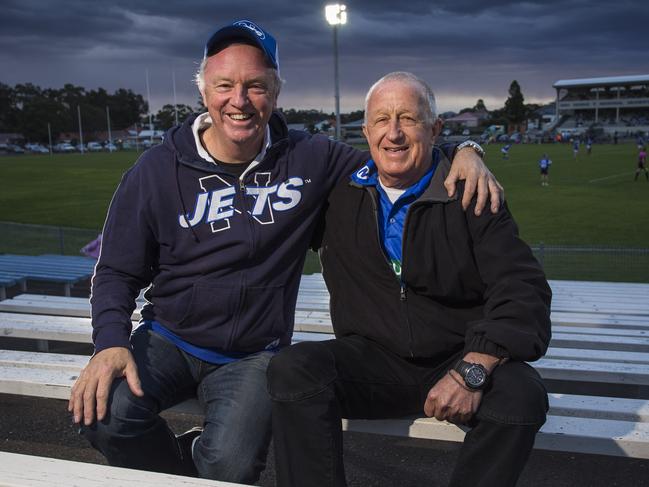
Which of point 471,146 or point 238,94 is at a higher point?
point 238,94

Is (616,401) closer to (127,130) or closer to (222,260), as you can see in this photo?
(222,260)

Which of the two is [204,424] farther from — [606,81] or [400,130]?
[606,81]

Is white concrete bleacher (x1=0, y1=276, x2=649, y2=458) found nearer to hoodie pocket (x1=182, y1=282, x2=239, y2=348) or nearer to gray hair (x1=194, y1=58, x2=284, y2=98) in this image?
hoodie pocket (x1=182, y1=282, x2=239, y2=348)

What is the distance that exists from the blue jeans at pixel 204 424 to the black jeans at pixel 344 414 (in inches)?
9.2

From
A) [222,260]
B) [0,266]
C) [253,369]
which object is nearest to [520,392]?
[253,369]

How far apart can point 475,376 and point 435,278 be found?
0.50 metres

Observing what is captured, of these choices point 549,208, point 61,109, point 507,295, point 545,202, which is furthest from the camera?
point 61,109

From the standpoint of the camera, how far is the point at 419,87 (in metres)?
2.80

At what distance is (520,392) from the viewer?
2.15 metres

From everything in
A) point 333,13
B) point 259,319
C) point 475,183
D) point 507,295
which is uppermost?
point 333,13

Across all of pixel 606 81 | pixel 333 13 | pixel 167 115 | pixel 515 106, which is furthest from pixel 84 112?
pixel 333 13

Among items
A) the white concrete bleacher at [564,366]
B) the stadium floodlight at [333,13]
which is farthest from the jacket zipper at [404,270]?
the stadium floodlight at [333,13]

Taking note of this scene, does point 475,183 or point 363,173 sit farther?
point 363,173

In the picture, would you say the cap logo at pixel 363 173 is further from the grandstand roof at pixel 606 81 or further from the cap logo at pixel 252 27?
the grandstand roof at pixel 606 81
